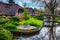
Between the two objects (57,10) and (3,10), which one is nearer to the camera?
(3,10)

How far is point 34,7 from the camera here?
85.1 feet

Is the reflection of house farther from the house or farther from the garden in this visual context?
the garden

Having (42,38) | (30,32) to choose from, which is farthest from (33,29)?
(42,38)

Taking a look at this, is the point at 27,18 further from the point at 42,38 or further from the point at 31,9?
the point at 42,38

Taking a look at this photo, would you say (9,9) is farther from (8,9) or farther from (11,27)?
(11,27)

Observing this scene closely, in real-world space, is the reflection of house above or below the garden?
above

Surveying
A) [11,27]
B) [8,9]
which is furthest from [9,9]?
[11,27]

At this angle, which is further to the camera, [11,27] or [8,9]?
[8,9]

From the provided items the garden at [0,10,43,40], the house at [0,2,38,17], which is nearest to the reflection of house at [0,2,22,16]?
the house at [0,2,38,17]

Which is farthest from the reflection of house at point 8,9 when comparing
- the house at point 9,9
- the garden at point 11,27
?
the garden at point 11,27

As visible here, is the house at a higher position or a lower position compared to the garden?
higher

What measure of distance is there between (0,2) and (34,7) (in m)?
4.90

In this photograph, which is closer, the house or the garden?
the garden

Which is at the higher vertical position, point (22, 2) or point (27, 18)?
point (22, 2)
